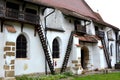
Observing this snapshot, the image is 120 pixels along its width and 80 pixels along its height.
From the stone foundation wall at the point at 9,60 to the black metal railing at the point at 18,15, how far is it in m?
2.07

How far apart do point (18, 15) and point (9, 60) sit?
3.63 metres

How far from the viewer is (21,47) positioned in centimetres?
1911

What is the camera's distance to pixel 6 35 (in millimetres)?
16859

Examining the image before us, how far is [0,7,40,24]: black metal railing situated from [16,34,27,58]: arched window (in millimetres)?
1464

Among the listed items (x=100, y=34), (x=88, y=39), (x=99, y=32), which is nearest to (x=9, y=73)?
(x=88, y=39)

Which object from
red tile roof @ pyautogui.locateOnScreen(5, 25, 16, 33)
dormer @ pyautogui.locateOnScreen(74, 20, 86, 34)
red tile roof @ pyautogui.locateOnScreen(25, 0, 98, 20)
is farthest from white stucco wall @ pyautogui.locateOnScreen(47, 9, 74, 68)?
red tile roof @ pyautogui.locateOnScreen(5, 25, 16, 33)

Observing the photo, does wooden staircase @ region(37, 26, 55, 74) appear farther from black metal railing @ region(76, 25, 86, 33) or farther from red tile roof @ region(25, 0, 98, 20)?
black metal railing @ region(76, 25, 86, 33)

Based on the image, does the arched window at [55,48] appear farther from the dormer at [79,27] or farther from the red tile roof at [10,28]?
the red tile roof at [10,28]

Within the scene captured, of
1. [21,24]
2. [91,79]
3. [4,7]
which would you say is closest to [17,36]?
[21,24]

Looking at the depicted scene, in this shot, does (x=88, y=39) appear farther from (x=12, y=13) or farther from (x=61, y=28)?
(x=12, y=13)

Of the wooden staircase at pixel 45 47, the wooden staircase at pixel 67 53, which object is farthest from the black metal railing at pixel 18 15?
the wooden staircase at pixel 67 53

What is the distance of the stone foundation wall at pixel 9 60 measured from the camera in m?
16.6

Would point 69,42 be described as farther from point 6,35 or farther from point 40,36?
point 6,35

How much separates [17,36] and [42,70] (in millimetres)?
4075
